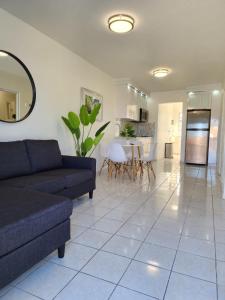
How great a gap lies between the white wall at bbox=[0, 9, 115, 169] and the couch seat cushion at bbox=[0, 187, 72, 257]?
1.58 metres

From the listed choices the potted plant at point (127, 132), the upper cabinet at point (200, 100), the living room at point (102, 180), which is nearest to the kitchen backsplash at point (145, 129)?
the potted plant at point (127, 132)

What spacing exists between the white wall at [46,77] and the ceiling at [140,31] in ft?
0.51

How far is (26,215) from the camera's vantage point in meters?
1.34

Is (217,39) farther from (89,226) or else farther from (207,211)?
(89,226)

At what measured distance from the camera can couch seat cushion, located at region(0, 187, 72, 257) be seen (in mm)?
1201

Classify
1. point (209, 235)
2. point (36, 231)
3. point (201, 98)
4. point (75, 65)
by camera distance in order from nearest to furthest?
point (36, 231), point (209, 235), point (75, 65), point (201, 98)

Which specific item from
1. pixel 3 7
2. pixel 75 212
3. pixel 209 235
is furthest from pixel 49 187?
pixel 3 7

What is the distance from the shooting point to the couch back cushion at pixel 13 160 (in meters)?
2.38

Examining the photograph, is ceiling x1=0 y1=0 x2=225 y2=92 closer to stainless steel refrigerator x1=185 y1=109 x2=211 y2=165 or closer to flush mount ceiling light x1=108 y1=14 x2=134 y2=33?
flush mount ceiling light x1=108 y1=14 x2=134 y2=33

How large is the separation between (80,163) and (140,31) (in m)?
2.33

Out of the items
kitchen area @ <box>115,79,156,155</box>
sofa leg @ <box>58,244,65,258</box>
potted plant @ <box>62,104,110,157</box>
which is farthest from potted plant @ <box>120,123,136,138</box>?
sofa leg @ <box>58,244,65,258</box>

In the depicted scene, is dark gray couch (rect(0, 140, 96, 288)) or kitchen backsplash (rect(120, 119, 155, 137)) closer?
dark gray couch (rect(0, 140, 96, 288))

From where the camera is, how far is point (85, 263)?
1.62 meters

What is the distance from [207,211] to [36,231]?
231 centimetres
